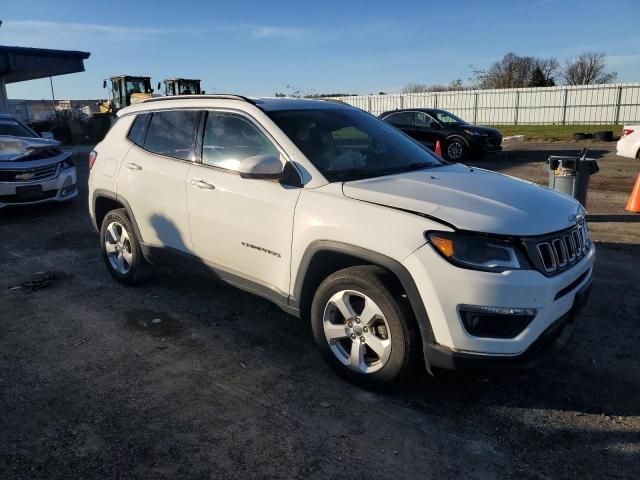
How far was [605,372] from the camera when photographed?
3.52 meters

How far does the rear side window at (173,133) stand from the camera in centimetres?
435

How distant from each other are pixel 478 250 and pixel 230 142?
2141 mm

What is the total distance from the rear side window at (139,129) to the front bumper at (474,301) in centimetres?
314

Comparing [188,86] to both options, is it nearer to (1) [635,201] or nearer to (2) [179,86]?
(2) [179,86]

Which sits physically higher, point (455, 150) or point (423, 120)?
point (423, 120)

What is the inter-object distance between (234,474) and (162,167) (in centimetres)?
276

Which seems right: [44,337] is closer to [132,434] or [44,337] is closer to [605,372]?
[132,434]

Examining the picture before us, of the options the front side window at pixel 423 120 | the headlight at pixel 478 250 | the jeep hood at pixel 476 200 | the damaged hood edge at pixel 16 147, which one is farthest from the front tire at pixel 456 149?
the headlight at pixel 478 250

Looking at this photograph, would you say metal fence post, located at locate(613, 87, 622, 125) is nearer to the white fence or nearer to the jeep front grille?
the white fence

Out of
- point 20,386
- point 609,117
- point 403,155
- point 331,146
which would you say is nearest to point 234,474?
point 20,386

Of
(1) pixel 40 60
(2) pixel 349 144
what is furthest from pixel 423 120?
(1) pixel 40 60

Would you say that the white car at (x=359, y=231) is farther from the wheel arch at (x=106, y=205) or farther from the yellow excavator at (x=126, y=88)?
the yellow excavator at (x=126, y=88)

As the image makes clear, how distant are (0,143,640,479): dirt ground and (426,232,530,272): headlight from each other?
946 mm

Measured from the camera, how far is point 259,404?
318 cm
